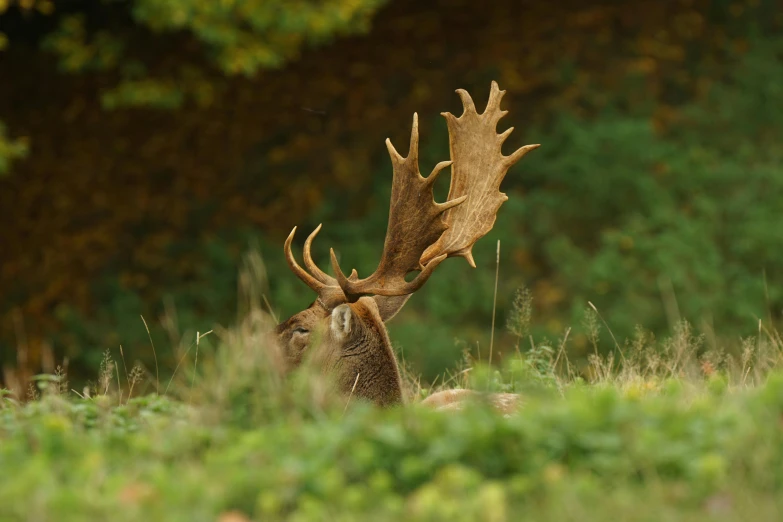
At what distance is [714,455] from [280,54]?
910cm

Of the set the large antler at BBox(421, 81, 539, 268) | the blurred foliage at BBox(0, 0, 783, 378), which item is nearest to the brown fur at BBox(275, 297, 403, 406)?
the large antler at BBox(421, 81, 539, 268)

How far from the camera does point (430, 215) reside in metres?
6.12

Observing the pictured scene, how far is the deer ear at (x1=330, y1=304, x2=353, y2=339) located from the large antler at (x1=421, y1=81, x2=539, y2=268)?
74 centimetres

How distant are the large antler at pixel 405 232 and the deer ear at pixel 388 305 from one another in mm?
275

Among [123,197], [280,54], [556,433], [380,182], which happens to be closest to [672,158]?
[380,182]

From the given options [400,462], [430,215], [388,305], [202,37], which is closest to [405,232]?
[430,215]

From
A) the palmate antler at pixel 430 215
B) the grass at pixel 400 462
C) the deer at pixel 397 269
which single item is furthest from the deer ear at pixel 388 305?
the grass at pixel 400 462

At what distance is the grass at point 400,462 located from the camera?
11.8 feet

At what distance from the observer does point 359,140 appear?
567 inches

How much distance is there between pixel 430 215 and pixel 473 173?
761 mm

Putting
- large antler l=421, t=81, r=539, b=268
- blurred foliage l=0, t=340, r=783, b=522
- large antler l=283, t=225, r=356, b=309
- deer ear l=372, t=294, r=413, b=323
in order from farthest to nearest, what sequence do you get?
large antler l=421, t=81, r=539, b=268, deer ear l=372, t=294, r=413, b=323, large antler l=283, t=225, r=356, b=309, blurred foliage l=0, t=340, r=783, b=522

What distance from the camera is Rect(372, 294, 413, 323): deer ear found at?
647 centimetres

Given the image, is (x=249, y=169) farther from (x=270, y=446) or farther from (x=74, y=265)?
(x=270, y=446)

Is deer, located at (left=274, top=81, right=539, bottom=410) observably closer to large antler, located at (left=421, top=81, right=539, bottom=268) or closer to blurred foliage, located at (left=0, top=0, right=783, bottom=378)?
large antler, located at (left=421, top=81, right=539, bottom=268)
